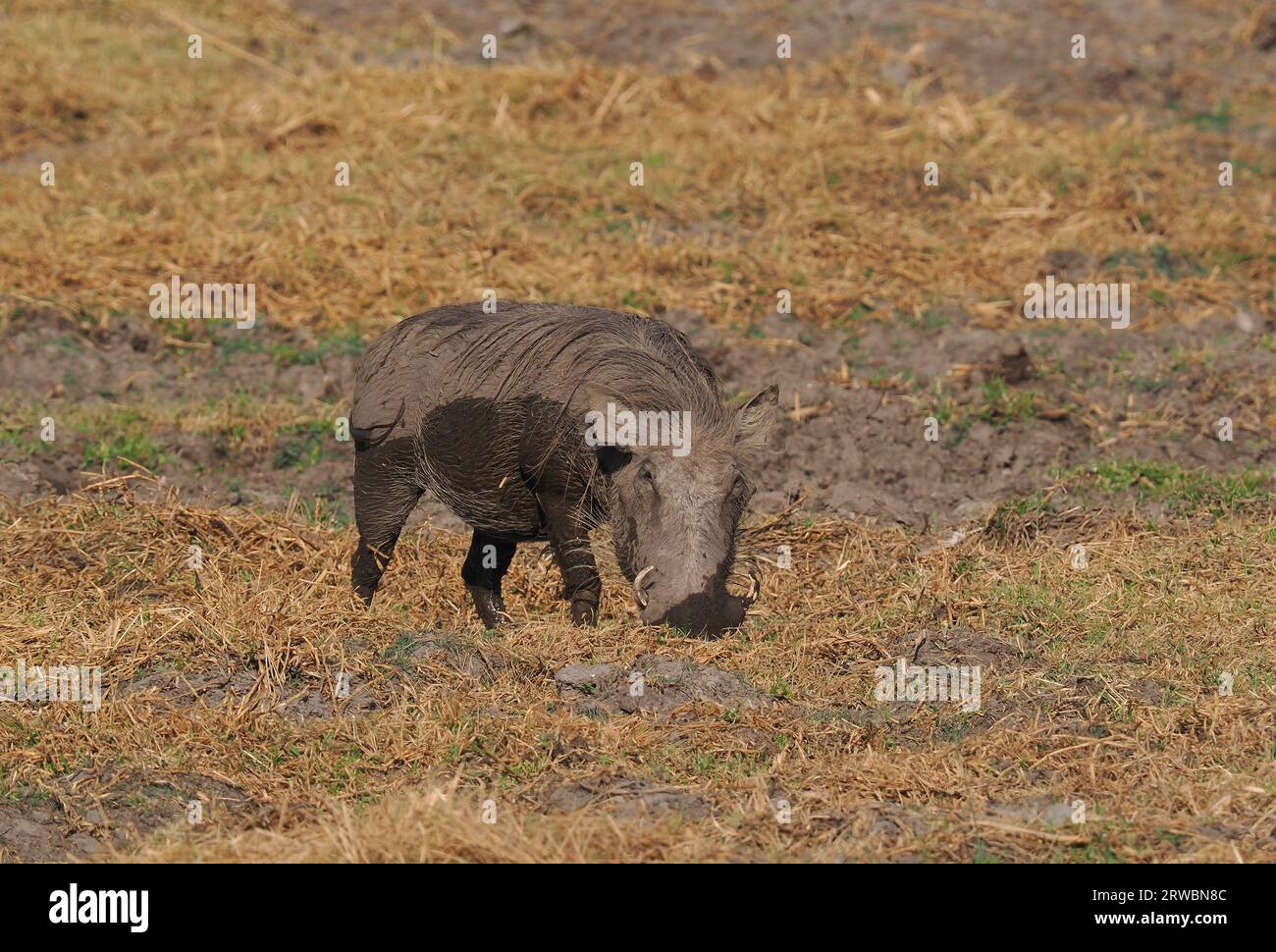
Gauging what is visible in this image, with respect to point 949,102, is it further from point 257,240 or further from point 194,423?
point 194,423

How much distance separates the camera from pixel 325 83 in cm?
1398

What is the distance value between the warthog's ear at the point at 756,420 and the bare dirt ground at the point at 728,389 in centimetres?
75

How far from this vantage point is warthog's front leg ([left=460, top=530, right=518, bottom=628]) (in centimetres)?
739

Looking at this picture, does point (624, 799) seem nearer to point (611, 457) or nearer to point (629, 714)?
point (629, 714)

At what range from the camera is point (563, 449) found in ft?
22.1

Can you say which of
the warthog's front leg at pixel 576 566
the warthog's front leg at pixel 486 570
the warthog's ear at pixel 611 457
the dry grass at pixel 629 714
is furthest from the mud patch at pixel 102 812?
the warthog's front leg at pixel 486 570

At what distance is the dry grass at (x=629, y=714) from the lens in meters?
5.15

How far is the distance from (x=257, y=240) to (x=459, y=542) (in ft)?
13.0

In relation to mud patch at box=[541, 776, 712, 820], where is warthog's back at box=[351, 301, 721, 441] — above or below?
above

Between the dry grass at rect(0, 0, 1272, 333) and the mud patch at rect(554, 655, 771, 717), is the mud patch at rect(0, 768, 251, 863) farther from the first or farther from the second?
the dry grass at rect(0, 0, 1272, 333)

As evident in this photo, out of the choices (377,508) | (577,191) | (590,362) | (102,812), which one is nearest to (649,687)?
(590,362)

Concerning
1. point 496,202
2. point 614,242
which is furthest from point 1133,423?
point 496,202

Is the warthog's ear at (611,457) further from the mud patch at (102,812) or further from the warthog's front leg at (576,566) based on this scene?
the mud patch at (102,812)

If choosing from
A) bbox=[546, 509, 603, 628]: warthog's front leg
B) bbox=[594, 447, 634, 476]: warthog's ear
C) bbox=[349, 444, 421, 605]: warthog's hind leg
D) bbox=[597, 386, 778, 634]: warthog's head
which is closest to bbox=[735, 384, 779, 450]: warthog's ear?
bbox=[597, 386, 778, 634]: warthog's head
